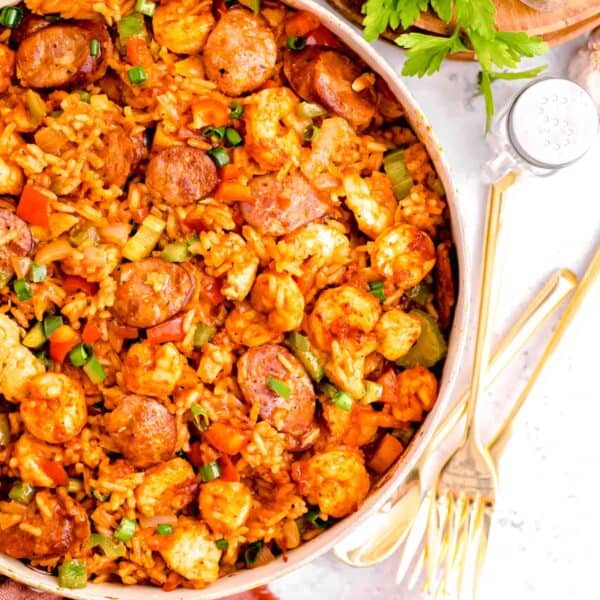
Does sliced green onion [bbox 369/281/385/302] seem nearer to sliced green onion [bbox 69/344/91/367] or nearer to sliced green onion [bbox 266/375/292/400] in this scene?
sliced green onion [bbox 266/375/292/400]

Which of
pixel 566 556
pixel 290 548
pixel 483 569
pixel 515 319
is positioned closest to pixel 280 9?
pixel 515 319

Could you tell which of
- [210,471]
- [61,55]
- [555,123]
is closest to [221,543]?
[210,471]

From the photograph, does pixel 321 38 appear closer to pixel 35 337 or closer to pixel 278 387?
pixel 278 387

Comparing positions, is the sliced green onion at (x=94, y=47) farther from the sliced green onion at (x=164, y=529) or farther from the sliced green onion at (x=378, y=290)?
the sliced green onion at (x=164, y=529)

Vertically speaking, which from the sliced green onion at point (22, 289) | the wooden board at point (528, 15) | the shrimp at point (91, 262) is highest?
the wooden board at point (528, 15)

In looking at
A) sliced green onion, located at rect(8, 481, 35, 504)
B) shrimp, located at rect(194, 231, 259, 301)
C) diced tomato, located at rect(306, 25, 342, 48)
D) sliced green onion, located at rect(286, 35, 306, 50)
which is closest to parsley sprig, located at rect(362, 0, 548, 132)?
diced tomato, located at rect(306, 25, 342, 48)

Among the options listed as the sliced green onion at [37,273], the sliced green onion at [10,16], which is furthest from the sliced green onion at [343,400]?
the sliced green onion at [10,16]

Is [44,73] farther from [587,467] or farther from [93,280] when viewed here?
[587,467]
